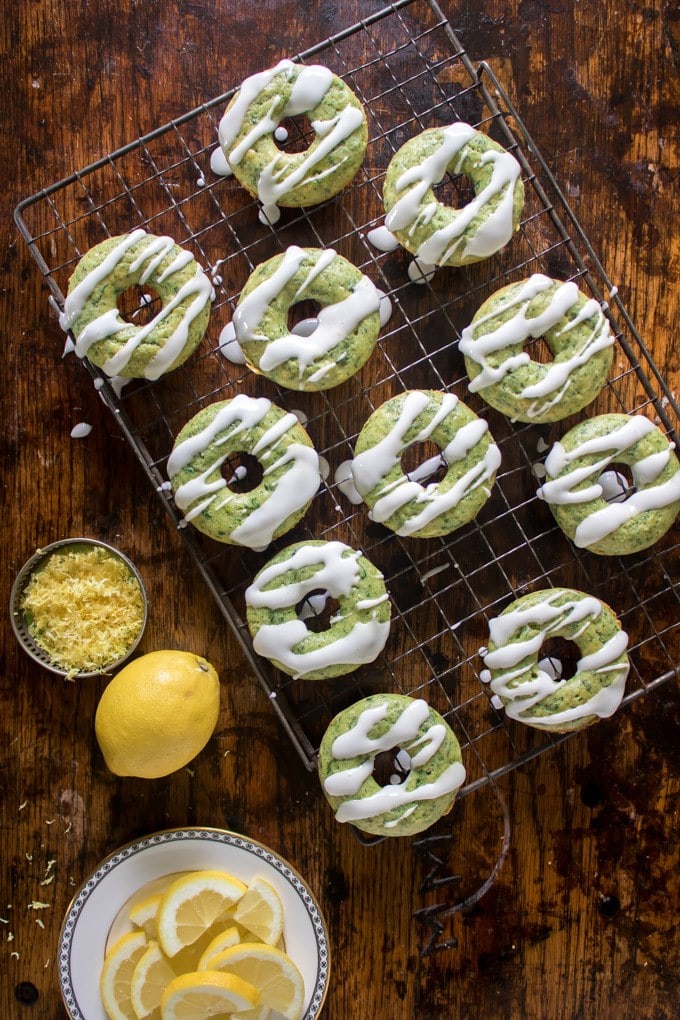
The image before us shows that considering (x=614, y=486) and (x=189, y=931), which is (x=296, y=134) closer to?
(x=614, y=486)

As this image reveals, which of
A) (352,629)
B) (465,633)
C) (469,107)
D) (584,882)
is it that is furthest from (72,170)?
(584,882)

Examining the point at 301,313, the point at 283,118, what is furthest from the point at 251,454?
the point at 283,118

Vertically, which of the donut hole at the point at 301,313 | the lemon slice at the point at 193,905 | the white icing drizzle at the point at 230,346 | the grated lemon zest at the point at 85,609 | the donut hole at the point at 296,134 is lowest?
the lemon slice at the point at 193,905

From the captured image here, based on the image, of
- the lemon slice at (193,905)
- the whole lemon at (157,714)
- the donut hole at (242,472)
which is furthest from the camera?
the donut hole at (242,472)

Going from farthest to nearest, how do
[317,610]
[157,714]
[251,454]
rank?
[317,610], [251,454], [157,714]

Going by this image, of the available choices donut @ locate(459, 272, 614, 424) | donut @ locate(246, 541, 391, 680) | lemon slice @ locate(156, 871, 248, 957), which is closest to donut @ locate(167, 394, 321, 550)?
donut @ locate(246, 541, 391, 680)

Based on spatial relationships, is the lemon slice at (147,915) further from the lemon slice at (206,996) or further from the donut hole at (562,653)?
the donut hole at (562,653)

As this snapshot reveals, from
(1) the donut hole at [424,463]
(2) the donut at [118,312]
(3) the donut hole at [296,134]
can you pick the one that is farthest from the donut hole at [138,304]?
(1) the donut hole at [424,463]
